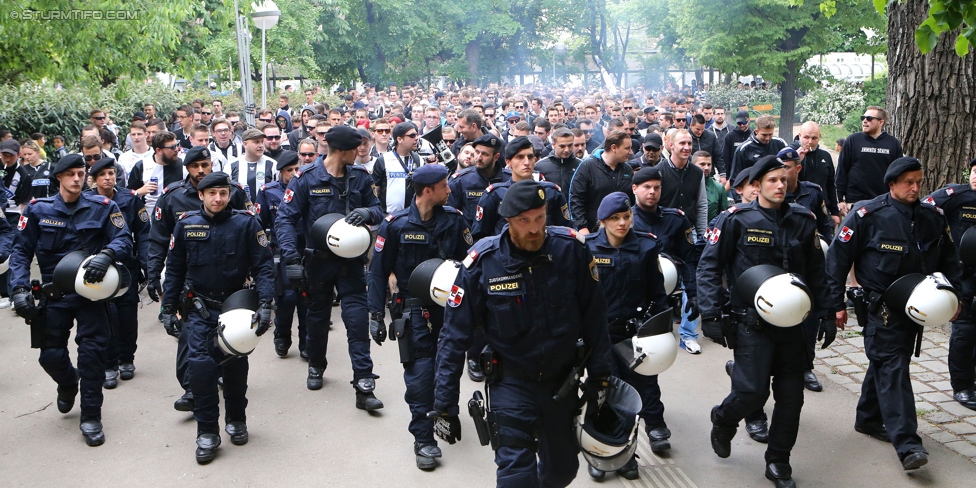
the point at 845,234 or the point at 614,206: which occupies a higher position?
the point at 614,206

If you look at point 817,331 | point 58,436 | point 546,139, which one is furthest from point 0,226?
point 546,139

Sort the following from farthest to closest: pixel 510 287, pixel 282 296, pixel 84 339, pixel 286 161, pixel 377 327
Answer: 1. pixel 286 161
2. pixel 282 296
3. pixel 84 339
4. pixel 377 327
5. pixel 510 287

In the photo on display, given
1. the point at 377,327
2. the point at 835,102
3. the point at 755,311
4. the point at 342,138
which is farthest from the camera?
the point at 835,102

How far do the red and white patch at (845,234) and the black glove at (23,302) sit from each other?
19.3 feet

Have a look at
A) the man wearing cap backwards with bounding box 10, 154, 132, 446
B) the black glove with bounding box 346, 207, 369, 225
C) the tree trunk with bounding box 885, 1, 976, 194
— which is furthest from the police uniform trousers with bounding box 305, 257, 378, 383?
the tree trunk with bounding box 885, 1, 976, 194

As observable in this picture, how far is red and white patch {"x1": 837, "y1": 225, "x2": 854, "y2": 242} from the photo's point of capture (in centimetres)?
636

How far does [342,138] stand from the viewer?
7.67 metres

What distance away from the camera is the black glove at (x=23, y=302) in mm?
6688

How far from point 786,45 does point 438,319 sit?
73.8ft

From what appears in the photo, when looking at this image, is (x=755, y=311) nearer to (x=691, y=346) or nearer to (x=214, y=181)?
(x=691, y=346)

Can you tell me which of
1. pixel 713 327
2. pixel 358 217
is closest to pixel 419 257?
pixel 358 217

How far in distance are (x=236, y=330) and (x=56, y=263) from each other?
2.05 metres

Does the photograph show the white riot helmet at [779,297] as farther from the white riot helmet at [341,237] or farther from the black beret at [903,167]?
the white riot helmet at [341,237]

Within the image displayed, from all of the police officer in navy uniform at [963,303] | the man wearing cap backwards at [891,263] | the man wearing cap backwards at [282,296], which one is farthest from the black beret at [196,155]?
the police officer in navy uniform at [963,303]
